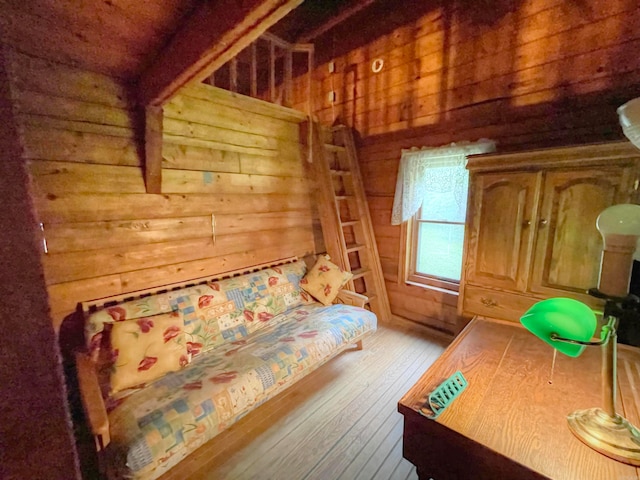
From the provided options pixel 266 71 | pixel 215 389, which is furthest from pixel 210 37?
pixel 266 71

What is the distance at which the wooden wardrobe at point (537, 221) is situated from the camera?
1512mm

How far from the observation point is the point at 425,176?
2.70 meters

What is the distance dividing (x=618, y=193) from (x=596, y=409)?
1.18 meters

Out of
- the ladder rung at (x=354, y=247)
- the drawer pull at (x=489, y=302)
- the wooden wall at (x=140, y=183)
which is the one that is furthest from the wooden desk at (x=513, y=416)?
the wooden wall at (x=140, y=183)

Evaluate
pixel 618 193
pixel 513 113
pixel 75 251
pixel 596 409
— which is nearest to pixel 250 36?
pixel 75 251

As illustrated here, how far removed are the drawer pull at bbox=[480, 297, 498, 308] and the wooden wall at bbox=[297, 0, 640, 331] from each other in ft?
2.55

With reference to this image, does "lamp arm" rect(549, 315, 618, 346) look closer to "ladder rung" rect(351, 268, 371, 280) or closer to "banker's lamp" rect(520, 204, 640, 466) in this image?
"banker's lamp" rect(520, 204, 640, 466)

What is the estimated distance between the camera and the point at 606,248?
2.83 feet

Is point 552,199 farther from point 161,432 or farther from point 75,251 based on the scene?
point 75,251

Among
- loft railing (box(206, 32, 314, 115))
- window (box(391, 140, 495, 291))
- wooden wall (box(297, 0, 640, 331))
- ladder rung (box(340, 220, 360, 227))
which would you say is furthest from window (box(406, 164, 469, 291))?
loft railing (box(206, 32, 314, 115))

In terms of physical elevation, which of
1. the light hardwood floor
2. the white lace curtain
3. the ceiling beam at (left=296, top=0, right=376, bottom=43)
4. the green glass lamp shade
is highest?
the ceiling beam at (left=296, top=0, right=376, bottom=43)

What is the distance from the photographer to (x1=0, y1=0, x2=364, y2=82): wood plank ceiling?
3.32 ft

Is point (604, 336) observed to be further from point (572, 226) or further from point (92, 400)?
point (92, 400)

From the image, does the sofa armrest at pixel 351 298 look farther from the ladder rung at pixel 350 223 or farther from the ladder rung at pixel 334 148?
the ladder rung at pixel 334 148
